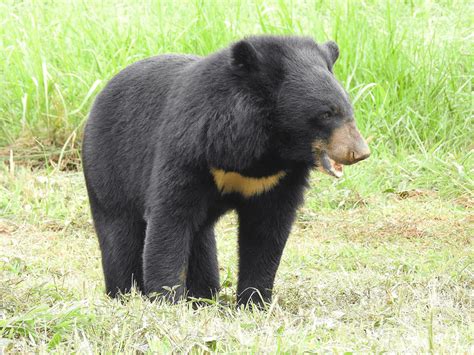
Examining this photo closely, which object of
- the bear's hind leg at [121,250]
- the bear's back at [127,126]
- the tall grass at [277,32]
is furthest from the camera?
the tall grass at [277,32]

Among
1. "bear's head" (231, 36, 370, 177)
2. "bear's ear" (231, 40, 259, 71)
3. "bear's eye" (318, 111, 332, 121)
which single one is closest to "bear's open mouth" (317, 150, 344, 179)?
"bear's head" (231, 36, 370, 177)

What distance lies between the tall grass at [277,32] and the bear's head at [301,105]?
3302 mm

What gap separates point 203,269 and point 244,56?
4.29 ft

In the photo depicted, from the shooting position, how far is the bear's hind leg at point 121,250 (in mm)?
4875

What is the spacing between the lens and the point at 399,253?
6004 mm

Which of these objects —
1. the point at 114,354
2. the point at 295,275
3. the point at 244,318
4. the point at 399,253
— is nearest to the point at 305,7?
the point at 399,253

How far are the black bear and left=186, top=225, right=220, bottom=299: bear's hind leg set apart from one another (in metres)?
0.28

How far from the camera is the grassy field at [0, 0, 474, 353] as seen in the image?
3.41 meters

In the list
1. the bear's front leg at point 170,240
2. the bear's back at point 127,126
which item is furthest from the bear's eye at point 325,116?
the bear's back at point 127,126

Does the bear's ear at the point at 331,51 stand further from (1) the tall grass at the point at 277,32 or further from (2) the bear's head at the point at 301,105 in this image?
(1) the tall grass at the point at 277,32

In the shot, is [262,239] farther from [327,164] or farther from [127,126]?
[127,126]

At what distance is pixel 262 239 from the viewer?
182 inches

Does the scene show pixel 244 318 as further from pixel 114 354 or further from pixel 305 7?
pixel 305 7

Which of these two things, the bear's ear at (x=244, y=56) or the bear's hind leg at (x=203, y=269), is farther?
the bear's hind leg at (x=203, y=269)
